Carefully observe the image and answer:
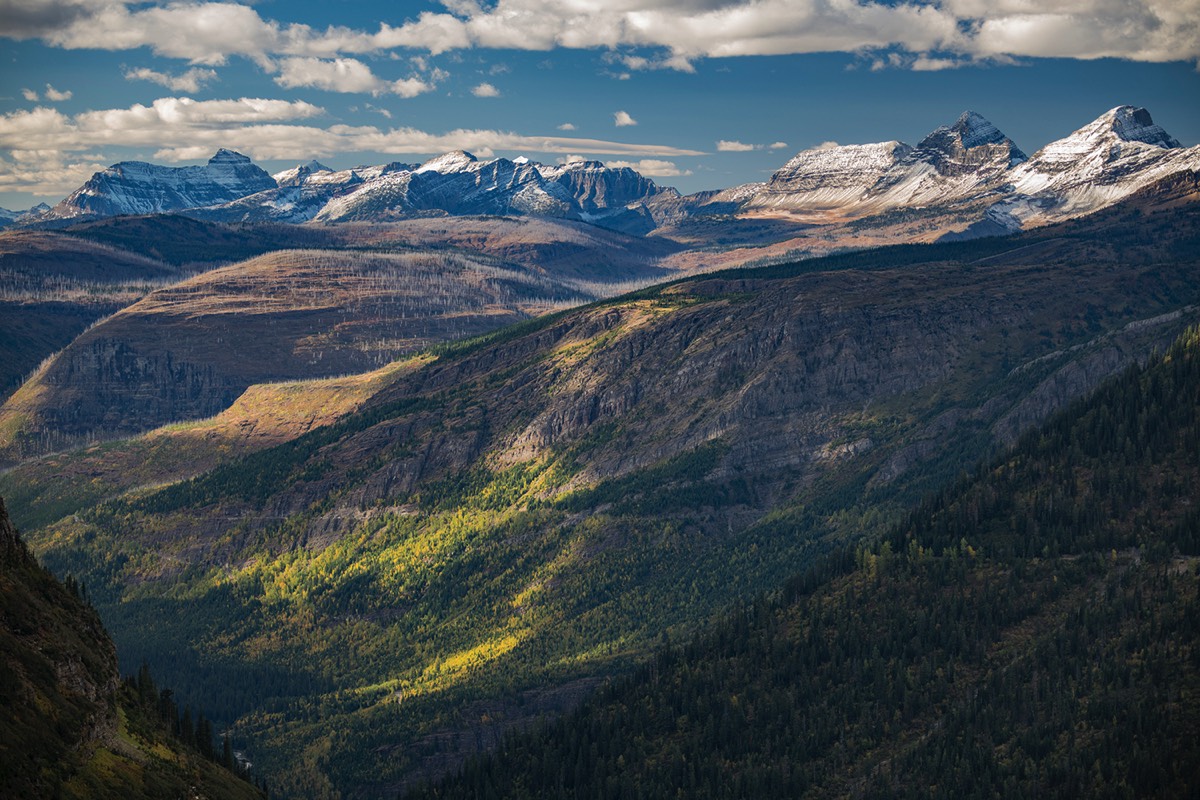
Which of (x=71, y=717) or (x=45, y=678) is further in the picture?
(x=45, y=678)

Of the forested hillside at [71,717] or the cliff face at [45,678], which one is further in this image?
the forested hillside at [71,717]

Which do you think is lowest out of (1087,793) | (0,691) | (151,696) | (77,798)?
(1087,793)

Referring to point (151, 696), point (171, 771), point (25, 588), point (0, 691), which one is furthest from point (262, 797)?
point (0, 691)

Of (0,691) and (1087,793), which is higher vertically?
(0,691)

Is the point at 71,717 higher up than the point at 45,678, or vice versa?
the point at 45,678

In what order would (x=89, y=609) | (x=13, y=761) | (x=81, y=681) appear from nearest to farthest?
(x=13, y=761)
(x=81, y=681)
(x=89, y=609)

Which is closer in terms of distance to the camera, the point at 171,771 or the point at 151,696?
the point at 171,771

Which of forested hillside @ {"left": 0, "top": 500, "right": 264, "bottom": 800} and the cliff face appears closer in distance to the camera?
the cliff face

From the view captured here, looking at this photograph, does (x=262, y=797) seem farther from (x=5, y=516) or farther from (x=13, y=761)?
(x=13, y=761)

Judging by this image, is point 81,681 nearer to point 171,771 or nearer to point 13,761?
point 171,771

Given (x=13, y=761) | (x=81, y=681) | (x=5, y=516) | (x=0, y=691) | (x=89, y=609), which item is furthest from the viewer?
(x=89, y=609)
